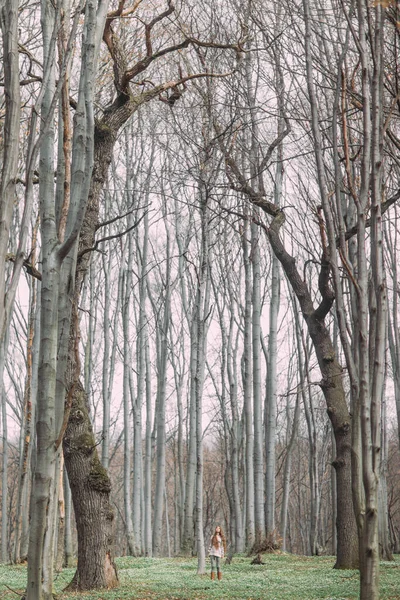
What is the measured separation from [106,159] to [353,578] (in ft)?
21.7

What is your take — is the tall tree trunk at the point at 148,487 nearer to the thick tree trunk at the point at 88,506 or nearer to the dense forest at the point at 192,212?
the dense forest at the point at 192,212

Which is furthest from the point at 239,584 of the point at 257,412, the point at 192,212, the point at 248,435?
the point at 192,212

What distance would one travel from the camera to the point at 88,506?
8281 mm

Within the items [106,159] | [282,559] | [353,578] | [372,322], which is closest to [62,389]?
[372,322]

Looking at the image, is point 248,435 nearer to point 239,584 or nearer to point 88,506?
point 239,584

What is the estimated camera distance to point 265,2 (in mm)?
10211

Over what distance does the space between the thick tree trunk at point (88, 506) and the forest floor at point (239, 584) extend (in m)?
0.32

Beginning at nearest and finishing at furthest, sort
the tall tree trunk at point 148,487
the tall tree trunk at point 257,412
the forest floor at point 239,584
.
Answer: the forest floor at point 239,584, the tall tree trunk at point 257,412, the tall tree trunk at point 148,487

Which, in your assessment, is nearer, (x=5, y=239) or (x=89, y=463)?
(x=5, y=239)

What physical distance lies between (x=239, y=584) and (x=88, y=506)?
7.62 feet

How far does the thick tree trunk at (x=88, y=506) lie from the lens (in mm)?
8094

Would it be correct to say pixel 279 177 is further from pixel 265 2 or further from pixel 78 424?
pixel 78 424

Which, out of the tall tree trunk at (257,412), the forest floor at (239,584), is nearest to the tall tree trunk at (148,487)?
the tall tree trunk at (257,412)

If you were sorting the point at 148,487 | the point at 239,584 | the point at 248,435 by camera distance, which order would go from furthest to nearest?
the point at 148,487 < the point at 248,435 < the point at 239,584
